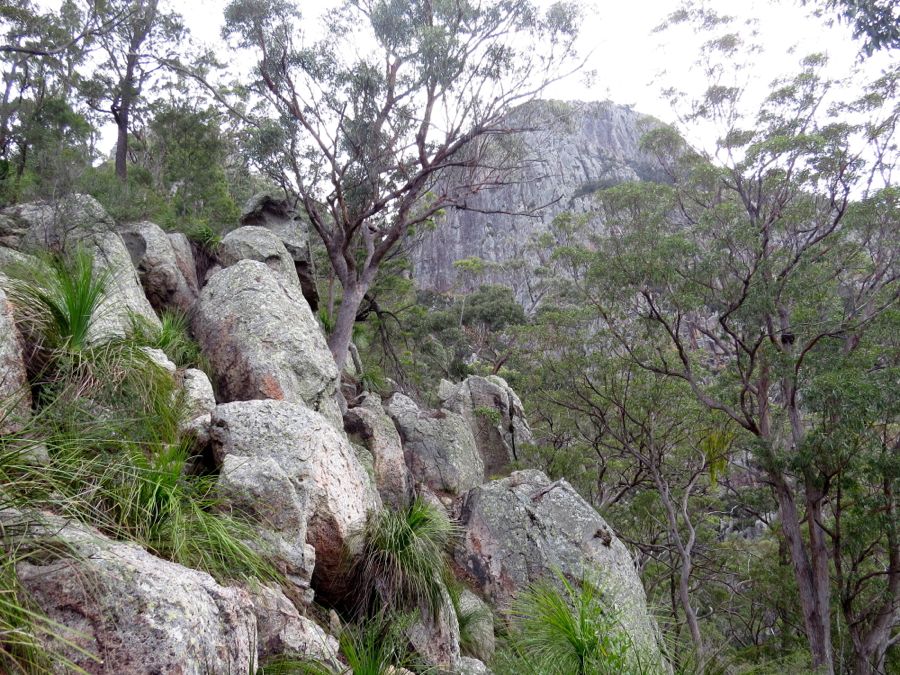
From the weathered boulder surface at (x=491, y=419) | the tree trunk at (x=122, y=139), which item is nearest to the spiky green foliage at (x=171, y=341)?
the weathered boulder surface at (x=491, y=419)

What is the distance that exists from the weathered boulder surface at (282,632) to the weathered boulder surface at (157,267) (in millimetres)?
6085

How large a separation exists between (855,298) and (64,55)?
18.0 m

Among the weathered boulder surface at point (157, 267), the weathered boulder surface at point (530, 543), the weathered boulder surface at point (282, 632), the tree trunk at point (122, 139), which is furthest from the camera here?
the tree trunk at point (122, 139)

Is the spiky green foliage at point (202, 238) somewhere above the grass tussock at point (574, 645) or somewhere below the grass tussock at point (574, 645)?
above

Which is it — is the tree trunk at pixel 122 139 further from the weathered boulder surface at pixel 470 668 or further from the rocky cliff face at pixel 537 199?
the rocky cliff face at pixel 537 199

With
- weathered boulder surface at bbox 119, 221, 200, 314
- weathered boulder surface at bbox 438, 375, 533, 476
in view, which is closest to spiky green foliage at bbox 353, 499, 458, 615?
weathered boulder surface at bbox 119, 221, 200, 314

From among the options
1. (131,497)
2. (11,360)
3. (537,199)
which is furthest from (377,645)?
(537,199)

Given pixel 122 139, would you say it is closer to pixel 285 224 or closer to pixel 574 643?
pixel 285 224

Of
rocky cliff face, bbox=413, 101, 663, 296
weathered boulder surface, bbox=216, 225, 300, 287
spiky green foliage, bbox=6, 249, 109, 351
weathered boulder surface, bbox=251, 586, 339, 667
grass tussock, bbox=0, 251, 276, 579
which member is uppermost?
rocky cliff face, bbox=413, 101, 663, 296

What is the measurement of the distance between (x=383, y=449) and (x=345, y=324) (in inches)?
119

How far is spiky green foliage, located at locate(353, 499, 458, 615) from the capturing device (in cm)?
550

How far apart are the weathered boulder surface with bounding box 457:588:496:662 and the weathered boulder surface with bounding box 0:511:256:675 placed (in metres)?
4.55

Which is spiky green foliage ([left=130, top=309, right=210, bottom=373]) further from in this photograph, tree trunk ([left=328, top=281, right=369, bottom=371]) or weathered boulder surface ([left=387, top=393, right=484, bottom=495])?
weathered boulder surface ([left=387, top=393, right=484, bottom=495])

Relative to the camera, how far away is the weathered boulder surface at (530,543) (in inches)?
351
